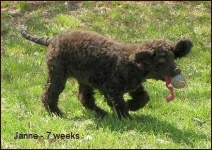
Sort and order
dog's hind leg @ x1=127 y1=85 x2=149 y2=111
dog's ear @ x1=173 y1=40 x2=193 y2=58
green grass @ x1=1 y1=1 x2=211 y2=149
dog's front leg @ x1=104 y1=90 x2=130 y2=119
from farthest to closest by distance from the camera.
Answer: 1. dog's hind leg @ x1=127 y1=85 x2=149 y2=111
2. dog's front leg @ x1=104 y1=90 x2=130 y2=119
3. dog's ear @ x1=173 y1=40 x2=193 y2=58
4. green grass @ x1=1 y1=1 x2=211 y2=149

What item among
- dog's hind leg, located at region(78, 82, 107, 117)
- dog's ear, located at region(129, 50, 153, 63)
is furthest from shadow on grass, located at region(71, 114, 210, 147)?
dog's ear, located at region(129, 50, 153, 63)

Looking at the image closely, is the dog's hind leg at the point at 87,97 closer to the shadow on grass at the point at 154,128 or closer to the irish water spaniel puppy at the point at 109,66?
the irish water spaniel puppy at the point at 109,66

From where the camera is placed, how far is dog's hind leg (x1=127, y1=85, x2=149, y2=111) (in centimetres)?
694

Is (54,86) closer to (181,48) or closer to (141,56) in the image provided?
(141,56)

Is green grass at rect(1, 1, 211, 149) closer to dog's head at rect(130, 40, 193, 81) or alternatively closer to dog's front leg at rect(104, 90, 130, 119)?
dog's front leg at rect(104, 90, 130, 119)

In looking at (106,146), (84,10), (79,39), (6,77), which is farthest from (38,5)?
(106,146)

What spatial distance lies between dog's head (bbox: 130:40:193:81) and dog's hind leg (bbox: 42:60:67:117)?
117 cm

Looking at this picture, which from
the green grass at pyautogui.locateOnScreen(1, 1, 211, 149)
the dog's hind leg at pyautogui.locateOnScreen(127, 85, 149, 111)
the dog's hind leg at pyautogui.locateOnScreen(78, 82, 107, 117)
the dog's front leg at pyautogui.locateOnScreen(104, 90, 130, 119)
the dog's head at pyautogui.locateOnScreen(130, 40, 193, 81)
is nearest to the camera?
the green grass at pyautogui.locateOnScreen(1, 1, 211, 149)

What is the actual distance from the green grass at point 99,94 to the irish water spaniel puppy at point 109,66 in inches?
10.2

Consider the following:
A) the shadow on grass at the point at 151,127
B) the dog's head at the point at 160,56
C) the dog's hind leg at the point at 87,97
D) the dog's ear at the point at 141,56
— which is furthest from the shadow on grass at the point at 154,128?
the dog's ear at the point at 141,56

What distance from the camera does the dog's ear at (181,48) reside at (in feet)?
21.1

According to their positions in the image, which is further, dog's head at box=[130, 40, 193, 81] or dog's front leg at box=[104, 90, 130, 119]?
dog's front leg at box=[104, 90, 130, 119]

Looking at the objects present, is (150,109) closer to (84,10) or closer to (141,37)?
(141,37)

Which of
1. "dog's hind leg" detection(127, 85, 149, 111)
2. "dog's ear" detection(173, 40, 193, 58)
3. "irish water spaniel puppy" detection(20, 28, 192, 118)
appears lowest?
"dog's hind leg" detection(127, 85, 149, 111)
